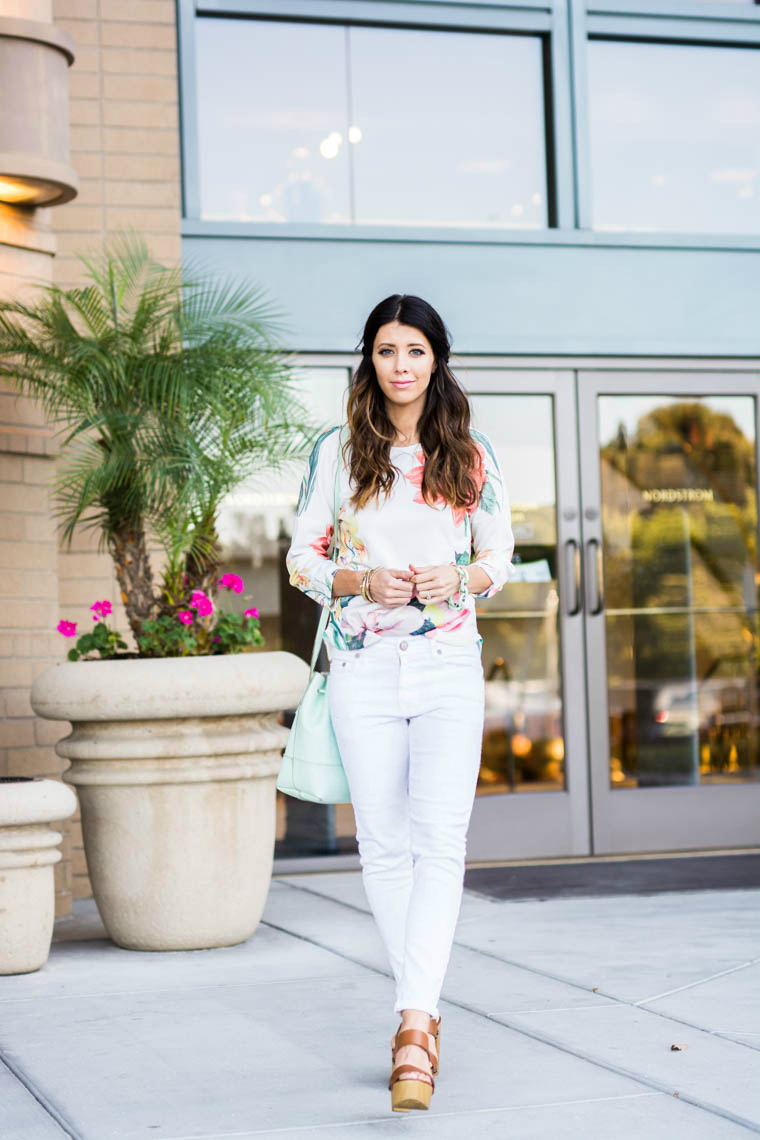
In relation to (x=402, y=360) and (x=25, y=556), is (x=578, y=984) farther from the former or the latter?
(x=25, y=556)

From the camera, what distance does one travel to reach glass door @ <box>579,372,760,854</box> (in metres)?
6.98

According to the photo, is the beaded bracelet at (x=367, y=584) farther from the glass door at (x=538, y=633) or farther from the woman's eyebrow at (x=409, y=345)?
the glass door at (x=538, y=633)

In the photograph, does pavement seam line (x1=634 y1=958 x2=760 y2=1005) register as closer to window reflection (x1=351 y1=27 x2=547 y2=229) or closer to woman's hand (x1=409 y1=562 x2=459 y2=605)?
woman's hand (x1=409 y1=562 x2=459 y2=605)

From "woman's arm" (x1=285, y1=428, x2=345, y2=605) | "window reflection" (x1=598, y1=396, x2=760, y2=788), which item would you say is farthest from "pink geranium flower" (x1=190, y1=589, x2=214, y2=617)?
"window reflection" (x1=598, y1=396, x2=760, y2=788)

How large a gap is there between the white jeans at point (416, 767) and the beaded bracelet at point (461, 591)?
0.09 metres

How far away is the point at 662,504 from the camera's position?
7133 millimetres

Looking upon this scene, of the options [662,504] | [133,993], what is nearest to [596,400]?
→ [662,504]

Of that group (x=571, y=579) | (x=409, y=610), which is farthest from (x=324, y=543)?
(x=571, y=579)

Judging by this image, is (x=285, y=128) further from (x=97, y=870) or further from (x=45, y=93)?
(x=97, y=870)

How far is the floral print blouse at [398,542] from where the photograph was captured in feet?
10.5

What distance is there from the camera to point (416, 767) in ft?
10.5

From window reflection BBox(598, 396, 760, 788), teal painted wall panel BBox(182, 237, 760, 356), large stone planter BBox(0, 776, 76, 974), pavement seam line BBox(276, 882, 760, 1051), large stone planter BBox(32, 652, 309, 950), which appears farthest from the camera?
window reflection BBox(598, 396, 760, 788)

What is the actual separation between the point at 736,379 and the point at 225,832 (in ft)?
12.0

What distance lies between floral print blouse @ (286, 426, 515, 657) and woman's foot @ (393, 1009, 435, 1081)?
0.77 metres
